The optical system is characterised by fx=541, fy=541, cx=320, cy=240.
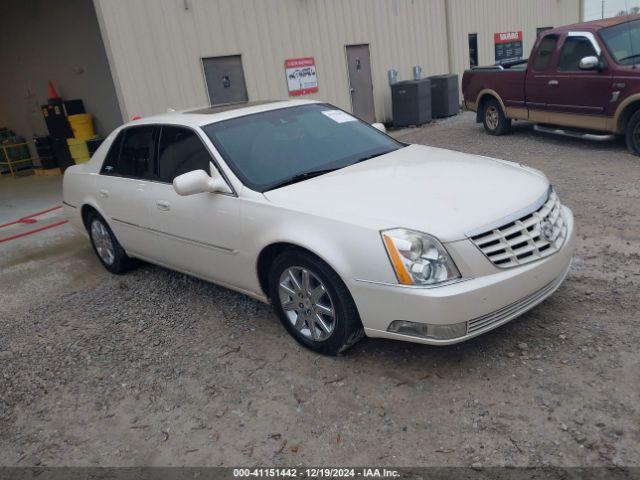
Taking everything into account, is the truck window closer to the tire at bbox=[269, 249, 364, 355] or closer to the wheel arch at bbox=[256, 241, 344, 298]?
the wheel arch at bbox=[256, 241, 344, 298]

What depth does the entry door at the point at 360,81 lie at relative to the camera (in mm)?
12750

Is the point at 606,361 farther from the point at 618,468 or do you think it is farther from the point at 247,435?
the point at 247,435

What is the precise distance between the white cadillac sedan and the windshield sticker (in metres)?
0.02

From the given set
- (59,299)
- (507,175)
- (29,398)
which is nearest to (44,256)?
(59,299)

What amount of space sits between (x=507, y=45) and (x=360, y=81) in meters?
8.12

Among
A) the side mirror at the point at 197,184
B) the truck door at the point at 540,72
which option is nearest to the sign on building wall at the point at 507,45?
the truck door at the point at 540,72

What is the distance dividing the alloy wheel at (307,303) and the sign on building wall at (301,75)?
846cm

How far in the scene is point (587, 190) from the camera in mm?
6246

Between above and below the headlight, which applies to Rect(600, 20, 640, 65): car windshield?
above

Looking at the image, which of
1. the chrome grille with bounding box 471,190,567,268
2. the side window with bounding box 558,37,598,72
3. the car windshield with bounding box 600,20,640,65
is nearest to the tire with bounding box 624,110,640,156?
the car windshield with bounding box 600,20,640,65

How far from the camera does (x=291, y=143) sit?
407cm

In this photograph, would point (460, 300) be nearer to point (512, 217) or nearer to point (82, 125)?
point (512, 217)

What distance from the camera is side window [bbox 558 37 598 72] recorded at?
7.98 metres

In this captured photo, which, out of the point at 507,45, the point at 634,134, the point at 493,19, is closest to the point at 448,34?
the point at 493,19
